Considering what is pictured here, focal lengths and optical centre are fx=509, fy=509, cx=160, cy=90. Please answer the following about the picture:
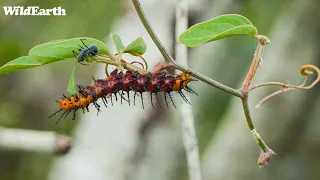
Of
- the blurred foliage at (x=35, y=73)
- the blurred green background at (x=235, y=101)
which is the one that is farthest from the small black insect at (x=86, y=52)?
the blurred foliage at (x=35, y=73)

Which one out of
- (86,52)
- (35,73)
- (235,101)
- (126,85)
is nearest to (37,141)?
(235,101)

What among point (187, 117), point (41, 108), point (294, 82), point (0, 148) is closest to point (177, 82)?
point (187, 117)

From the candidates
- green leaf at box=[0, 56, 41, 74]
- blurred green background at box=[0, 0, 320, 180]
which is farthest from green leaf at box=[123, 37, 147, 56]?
blurred green background at box=[0, 0, 320, 180]

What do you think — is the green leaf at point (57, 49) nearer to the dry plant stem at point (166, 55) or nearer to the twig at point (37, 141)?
the dry plant stem at point (166, 55)

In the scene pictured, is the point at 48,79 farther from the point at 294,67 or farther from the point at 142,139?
the point at 294,67

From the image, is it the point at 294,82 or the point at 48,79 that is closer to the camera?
the point at 294,82
